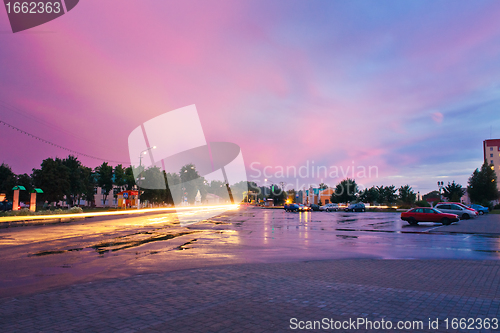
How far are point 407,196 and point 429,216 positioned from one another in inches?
1743

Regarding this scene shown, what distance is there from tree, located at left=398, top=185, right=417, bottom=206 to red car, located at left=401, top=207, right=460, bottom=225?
3683 centimetres

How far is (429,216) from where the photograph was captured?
28125 millimetres

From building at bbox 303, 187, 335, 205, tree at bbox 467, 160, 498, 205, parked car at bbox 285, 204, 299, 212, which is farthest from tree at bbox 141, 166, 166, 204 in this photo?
tree at bbox 467, 160, 498, 205

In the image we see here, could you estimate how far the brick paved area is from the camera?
4.91 metres

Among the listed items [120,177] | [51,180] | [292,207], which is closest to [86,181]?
[120,177]

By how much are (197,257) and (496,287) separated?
8172mm

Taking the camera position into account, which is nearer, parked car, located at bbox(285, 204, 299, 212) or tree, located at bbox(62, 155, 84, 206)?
parked car, located at bbox(285, 204, 299, 212)

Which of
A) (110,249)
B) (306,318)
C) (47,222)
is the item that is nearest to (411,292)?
(306,318)

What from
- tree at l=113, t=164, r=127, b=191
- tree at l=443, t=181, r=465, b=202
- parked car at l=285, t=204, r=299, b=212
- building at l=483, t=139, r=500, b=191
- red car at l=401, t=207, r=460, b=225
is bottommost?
parked car at l=285, t=204, r=299, b=212

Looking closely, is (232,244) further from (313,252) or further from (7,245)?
(7,245)

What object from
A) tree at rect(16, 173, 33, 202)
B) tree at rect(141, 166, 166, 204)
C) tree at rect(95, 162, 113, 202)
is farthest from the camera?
tree at rect(95, 162, 113, 202)

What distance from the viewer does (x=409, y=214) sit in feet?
93.9

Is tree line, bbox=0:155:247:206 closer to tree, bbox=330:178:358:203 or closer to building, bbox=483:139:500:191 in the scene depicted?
tree, bbox=330:178:358:203

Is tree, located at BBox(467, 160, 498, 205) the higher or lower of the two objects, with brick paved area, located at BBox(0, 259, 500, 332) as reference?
higher
